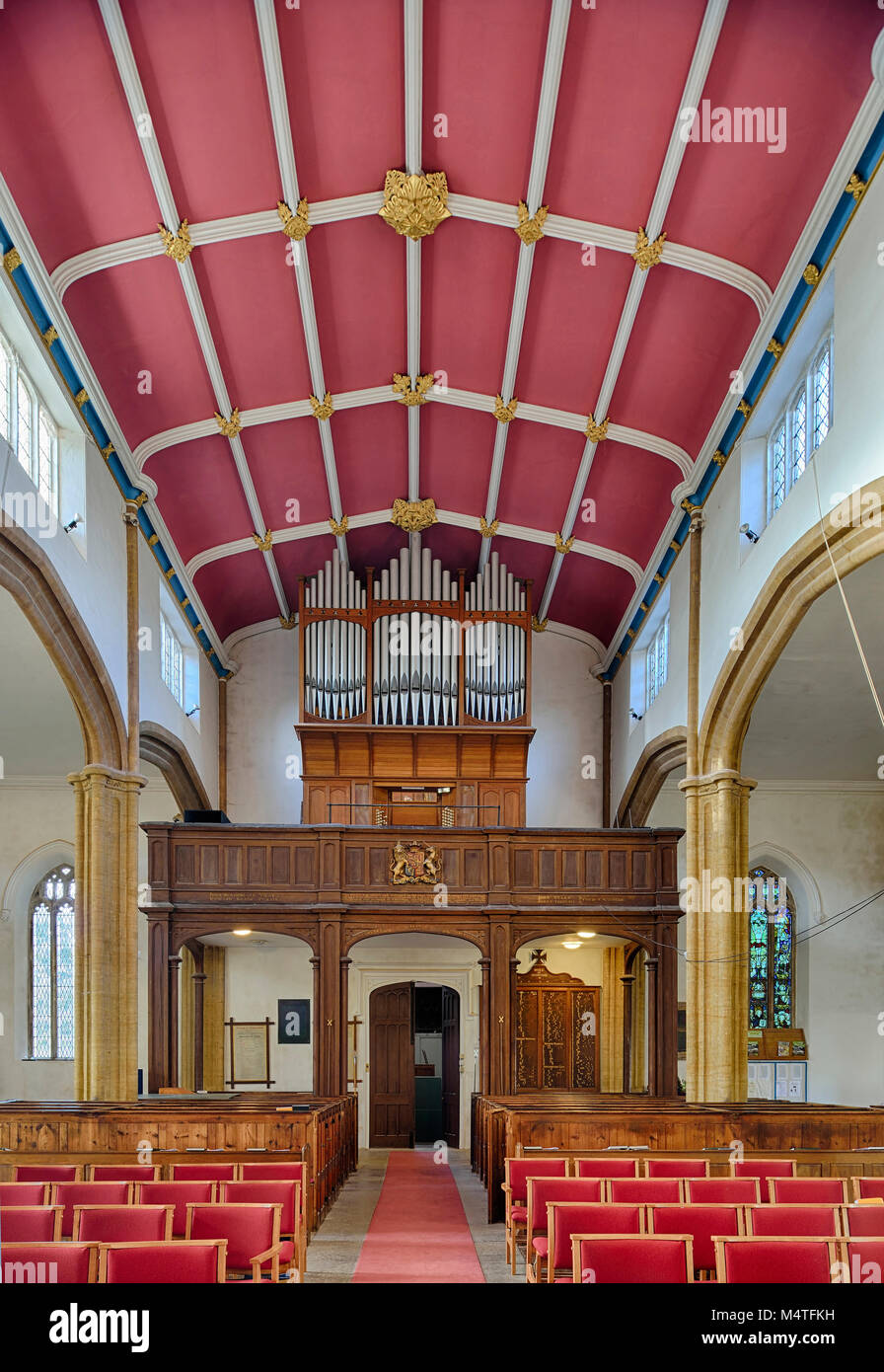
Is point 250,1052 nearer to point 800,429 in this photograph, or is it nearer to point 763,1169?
point 763,1169

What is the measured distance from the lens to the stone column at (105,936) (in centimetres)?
1423

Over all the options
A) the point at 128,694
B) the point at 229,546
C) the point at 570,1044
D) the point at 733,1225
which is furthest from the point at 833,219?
the point at 570,1044

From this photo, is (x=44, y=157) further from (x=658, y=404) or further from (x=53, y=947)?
(x=53, y=947)

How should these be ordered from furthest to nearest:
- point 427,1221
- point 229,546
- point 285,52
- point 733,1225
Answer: point 229,546
point 427,1221
point 285,52
point 733,1225

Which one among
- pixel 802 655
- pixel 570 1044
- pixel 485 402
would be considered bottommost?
pixel 570 1044

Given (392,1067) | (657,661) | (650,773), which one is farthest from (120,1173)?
(392,1067)

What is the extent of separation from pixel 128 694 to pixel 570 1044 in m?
11.2

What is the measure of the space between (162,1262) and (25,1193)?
2793mm

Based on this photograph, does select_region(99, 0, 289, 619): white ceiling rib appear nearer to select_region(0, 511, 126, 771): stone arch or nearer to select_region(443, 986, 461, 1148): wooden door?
select_region(0, 511, 126, 771): stone arch

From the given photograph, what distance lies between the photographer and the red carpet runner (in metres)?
9.20

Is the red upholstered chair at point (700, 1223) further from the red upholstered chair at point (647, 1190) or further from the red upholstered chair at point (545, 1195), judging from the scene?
the red upholstered chair at point (545, 1195)

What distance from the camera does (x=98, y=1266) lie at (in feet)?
17.6

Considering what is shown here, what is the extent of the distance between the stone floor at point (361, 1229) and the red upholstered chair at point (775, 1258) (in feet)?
12.7

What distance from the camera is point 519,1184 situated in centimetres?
930
